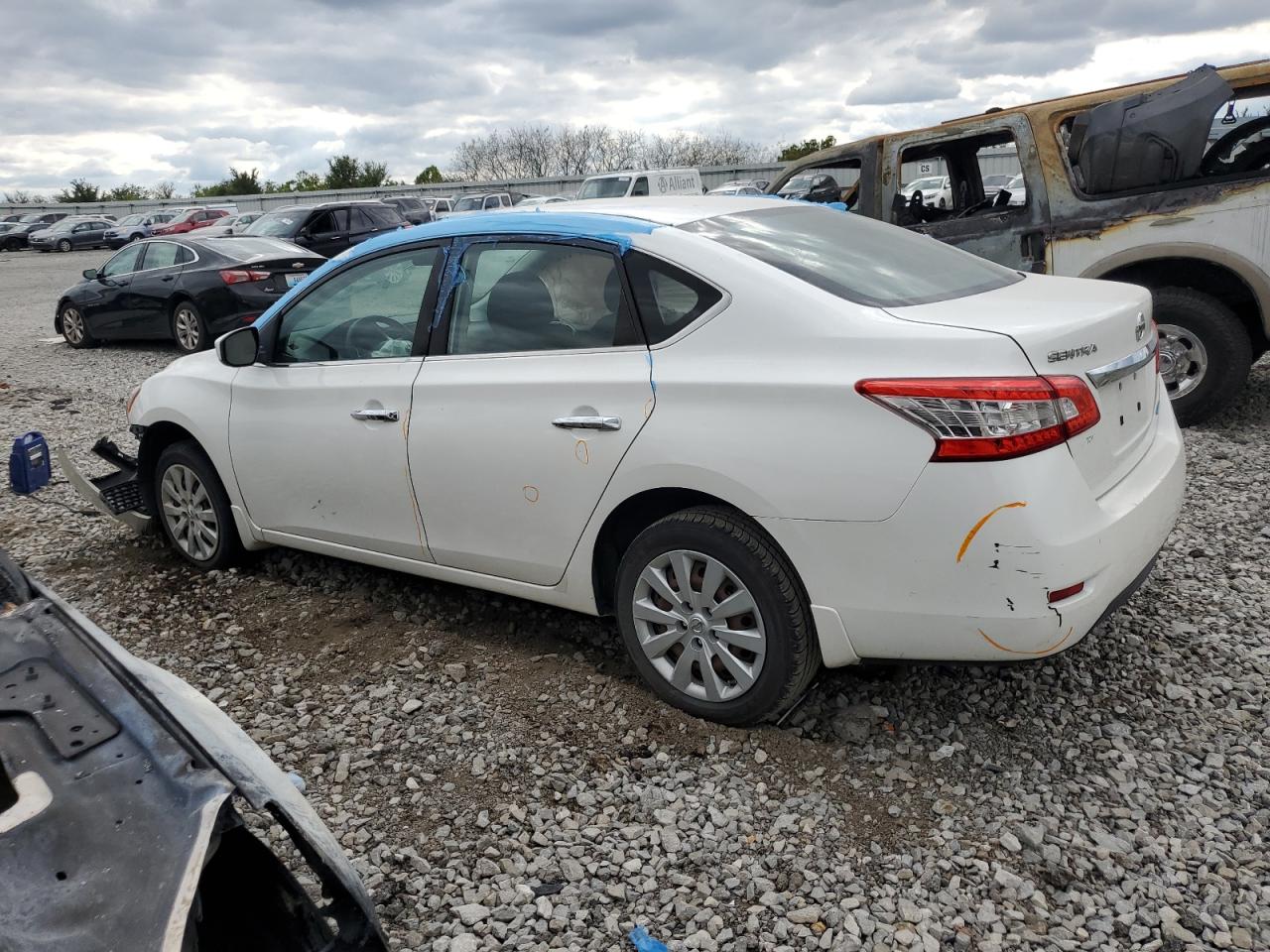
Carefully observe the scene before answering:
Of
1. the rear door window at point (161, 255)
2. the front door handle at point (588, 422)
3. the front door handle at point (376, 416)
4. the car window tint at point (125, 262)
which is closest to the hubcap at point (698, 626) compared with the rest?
the front door handle at point (588, 422)

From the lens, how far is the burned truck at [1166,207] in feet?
20.0

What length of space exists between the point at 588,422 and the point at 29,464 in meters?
2.52

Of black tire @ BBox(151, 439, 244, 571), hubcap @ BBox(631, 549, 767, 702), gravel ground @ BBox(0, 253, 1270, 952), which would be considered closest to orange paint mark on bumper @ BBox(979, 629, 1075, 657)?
gravel ground @ BBox(0, 253, 1270, 952)

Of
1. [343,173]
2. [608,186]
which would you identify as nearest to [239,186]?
[343,173]

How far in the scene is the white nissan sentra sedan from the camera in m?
2.71

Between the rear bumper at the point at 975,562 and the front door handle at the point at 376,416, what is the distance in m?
1.64

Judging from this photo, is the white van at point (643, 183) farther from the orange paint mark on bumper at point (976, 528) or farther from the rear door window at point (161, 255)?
the orange paint mark on bumper at point (976, 528)

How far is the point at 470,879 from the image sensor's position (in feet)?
9.04

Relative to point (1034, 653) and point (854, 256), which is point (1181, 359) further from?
point (1034, 653)

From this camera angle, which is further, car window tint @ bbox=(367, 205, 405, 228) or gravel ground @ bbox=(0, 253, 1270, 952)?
car window tint @ bbox=(367, 205, 405, 228)

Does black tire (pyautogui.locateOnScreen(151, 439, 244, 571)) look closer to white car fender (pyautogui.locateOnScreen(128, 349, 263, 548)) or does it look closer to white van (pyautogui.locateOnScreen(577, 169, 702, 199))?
white car fender (pyautogui.locateOnScreen(128, 349, 263, 548))

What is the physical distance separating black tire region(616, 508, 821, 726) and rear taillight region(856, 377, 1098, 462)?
1.96ft

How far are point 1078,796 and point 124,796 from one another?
8.18 ft

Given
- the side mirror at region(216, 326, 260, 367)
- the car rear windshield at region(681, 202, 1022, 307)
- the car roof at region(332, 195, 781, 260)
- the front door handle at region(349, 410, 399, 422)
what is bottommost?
the front door handle at region(349, 410, 399, 422)
